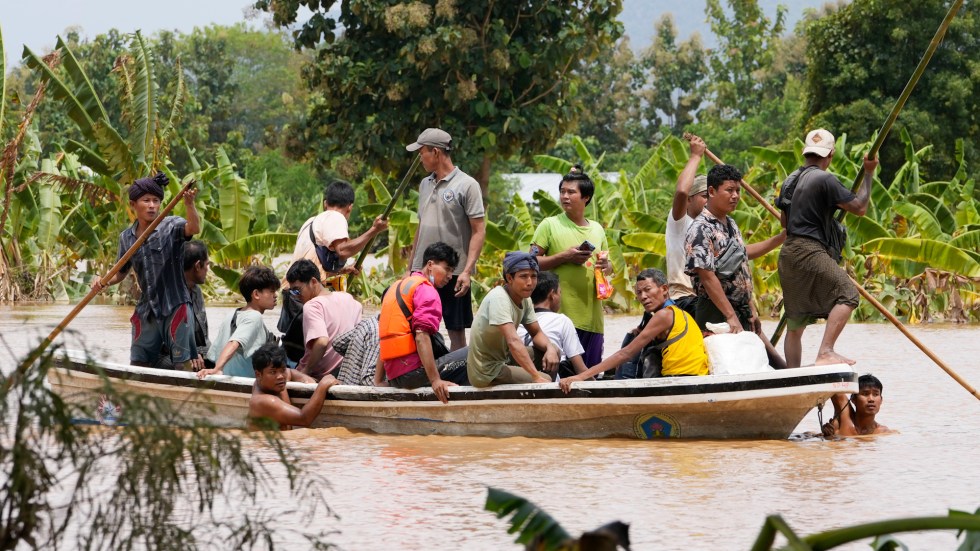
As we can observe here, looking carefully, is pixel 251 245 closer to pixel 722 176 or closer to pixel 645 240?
pixel 645 240

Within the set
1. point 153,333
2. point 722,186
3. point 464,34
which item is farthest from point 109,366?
point 464,34

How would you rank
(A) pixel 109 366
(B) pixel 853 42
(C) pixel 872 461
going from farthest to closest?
(B) pixel 853 42, (A) pixel 109 366, (C) pixel 872 461

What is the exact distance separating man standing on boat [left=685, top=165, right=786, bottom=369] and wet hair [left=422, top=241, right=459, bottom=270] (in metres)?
1.33

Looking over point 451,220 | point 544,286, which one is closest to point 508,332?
point 544,286

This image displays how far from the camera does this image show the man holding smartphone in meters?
8.37

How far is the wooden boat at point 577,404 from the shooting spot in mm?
7250

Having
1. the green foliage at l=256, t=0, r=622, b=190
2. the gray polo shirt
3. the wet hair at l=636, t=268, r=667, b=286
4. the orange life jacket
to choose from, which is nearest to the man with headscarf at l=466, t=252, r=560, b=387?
the orange life jacket

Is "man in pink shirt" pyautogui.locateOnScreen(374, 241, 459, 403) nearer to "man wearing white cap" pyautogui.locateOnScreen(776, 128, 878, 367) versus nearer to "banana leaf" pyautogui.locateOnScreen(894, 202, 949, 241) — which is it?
"man wearing white cap" pyautogui.locateOnScreen(776, 128, 878, 367)

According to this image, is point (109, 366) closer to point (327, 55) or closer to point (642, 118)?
point (327, 55)

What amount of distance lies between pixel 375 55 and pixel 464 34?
5.79ft

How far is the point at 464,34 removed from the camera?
20.9 m

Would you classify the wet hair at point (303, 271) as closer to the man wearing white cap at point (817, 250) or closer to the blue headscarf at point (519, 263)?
the blue headscarf at point (519, 263)

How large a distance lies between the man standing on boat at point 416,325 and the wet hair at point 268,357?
0.56 meters

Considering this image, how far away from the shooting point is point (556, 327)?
801 cm
